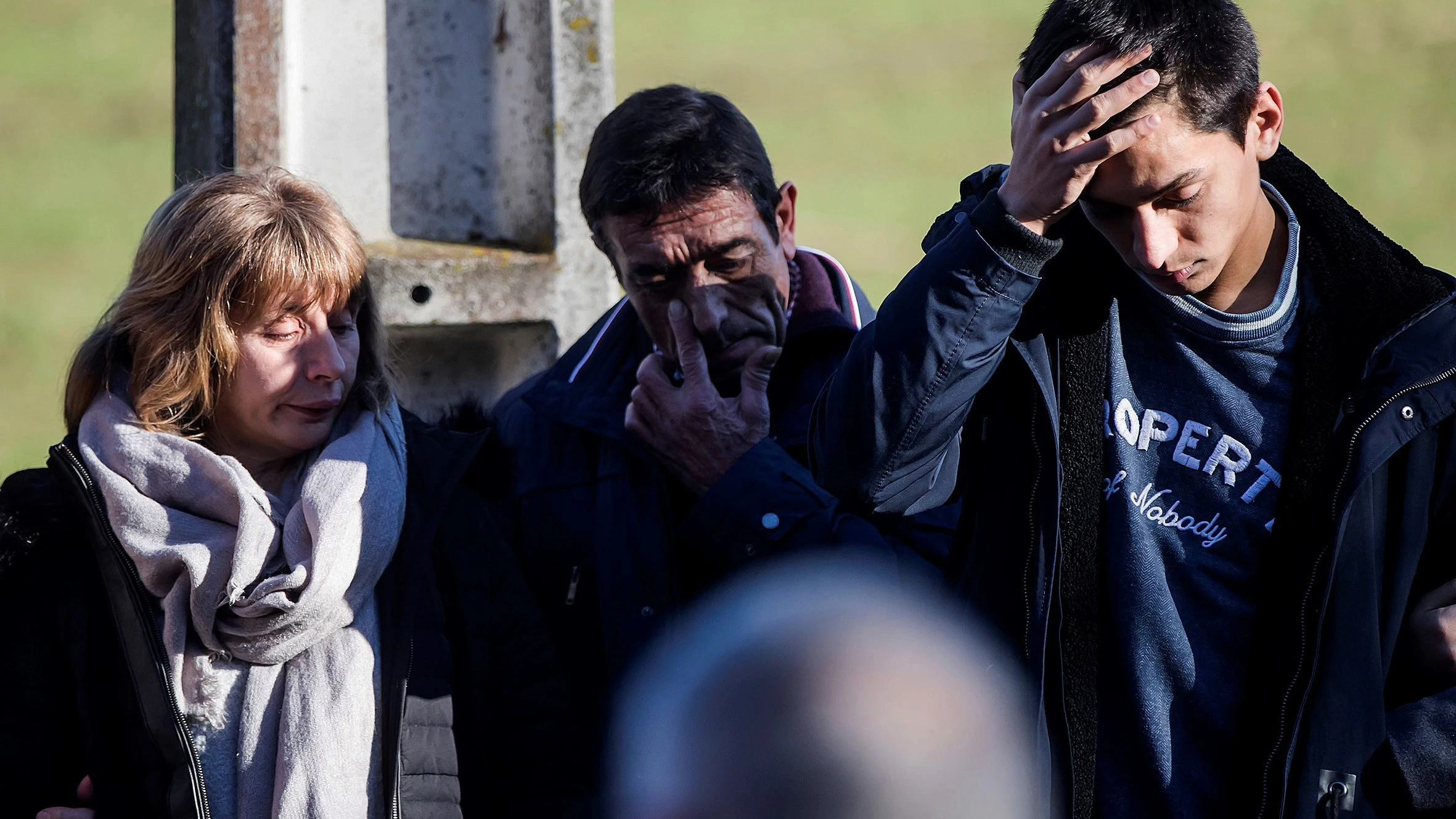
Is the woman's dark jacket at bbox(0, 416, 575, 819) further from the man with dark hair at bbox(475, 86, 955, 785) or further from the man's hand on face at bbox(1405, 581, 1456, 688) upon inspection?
the man's hand on face at bbox(1405, 581, 1456, 688)

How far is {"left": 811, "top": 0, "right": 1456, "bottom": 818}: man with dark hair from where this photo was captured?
1554mm

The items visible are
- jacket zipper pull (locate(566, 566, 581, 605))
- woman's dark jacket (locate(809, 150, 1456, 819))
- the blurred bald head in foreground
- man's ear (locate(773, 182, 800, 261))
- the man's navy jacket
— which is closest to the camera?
the blurred bald head in foreground

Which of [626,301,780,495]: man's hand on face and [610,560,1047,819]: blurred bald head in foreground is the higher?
[626,301,780,495]: man's hand on face

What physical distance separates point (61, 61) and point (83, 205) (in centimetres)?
122

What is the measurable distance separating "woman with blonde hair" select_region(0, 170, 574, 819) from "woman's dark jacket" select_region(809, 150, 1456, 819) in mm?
662

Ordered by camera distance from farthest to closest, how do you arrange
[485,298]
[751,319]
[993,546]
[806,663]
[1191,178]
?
1. [485,298]
2. [751,319]
3. [993,546]
4. [1191,178]
5. [806,663]

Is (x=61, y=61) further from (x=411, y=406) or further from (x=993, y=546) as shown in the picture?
(x=993, y=546)

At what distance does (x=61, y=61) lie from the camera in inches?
349

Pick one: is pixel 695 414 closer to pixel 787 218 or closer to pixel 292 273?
pixel 787 218

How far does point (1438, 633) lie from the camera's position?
5.28 feet

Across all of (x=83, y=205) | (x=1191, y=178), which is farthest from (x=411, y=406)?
(x=83, y=205)

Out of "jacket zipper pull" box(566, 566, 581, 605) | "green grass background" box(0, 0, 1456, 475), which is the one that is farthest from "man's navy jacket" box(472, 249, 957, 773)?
"green grass background" box(0, 0, 1456, 475)

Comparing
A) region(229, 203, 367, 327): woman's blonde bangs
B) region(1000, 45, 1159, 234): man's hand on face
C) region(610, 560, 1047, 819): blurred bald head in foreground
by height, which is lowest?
region(610, 560, 1047, 819): blurred bald head in foreground

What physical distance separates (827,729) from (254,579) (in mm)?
1156
